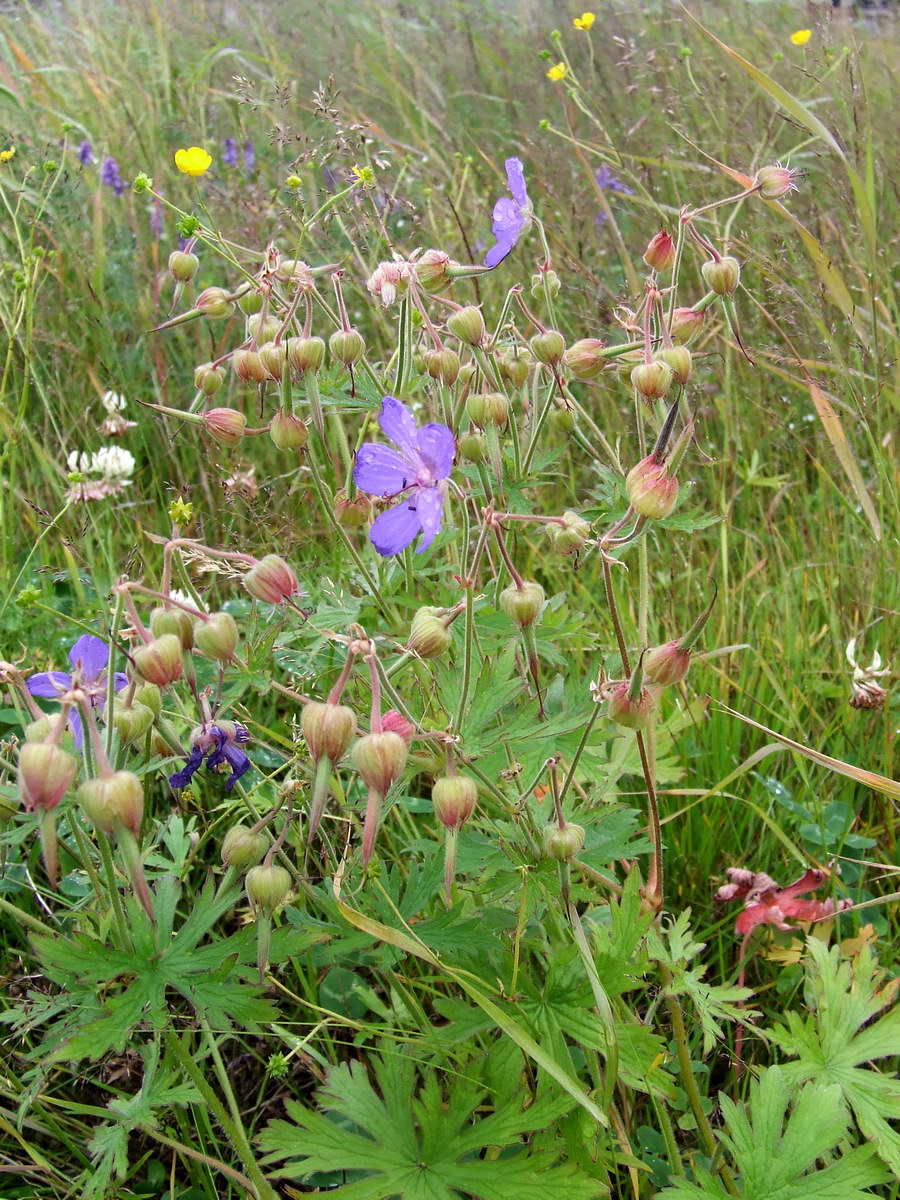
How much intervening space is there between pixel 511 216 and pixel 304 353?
0.36m

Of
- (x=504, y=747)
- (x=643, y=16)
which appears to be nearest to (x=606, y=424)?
(x=504, y=747)

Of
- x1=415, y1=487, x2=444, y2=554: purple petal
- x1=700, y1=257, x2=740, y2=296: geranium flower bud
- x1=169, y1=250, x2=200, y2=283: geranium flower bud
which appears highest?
x1=700, y1=257, x2=740, y2=296: geranium flower bud

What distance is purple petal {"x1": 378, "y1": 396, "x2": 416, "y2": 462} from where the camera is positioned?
1.07m

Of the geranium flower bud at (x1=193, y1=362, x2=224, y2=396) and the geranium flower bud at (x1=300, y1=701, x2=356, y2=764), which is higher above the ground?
the geranium flower bud at (x1=193, y1=362, x2=224, y2=396)

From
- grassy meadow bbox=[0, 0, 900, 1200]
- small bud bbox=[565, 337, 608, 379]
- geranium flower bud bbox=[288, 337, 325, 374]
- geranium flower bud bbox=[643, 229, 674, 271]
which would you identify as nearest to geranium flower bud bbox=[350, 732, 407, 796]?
grassy meadow bbox=[0, 0, 900, 1200]

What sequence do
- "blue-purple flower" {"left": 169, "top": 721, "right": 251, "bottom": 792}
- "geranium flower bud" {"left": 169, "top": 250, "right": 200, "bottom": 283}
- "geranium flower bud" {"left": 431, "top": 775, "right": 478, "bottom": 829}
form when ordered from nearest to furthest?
"geranium flower bud" {"left": 431, "top": 775, "right": 478, "bottom": 829} → "blue-purple flower" {"left": 169, "top": 721, "right": 251, "bottom": 792} → "geranium flower bud" {"left": 169, "top": 250, "right": 200, "bottom": 283}

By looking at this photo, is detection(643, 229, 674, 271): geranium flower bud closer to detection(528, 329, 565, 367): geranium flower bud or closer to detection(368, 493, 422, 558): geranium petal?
detection(528, 329, 565, 367): geranium flower bud

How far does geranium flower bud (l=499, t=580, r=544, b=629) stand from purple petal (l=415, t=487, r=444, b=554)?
0.10 m

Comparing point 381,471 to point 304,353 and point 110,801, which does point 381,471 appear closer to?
point 304,353

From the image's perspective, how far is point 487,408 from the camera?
118 centimetres

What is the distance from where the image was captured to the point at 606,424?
2467mm

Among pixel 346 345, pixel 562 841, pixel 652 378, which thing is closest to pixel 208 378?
pixel 346 345

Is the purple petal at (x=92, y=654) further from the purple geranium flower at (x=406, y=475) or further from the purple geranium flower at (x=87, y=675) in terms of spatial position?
the purple geranium flower at (x=406, y=475)

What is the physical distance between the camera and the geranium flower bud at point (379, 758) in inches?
34.3
